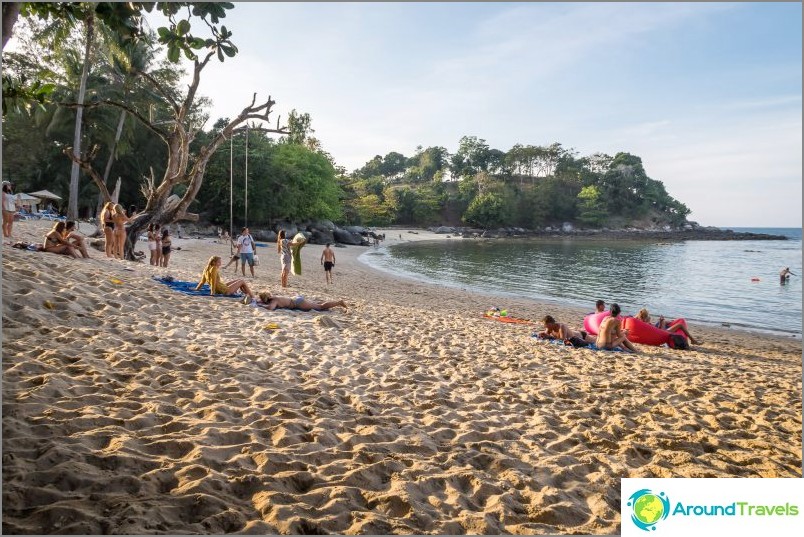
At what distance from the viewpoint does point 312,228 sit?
39.6 m

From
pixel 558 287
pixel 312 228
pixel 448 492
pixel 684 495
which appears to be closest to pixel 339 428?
pixel 448 492

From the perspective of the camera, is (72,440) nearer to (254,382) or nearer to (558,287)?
(254,382)

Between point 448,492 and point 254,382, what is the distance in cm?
224

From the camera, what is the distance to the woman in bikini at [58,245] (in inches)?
352

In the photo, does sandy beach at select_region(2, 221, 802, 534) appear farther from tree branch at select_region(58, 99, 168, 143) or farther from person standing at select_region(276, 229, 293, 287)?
person standing at select_region(276, 229, 293, 287)

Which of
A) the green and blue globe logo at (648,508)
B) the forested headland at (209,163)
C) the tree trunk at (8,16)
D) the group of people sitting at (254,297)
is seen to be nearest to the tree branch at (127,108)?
the forested headland at (209,163)

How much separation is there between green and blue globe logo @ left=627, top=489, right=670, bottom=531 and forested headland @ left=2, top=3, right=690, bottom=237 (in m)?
3.21

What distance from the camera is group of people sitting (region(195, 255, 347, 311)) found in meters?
8.05

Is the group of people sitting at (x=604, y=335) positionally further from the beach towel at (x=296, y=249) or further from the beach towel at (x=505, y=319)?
the beach towel at (x=296, y=249)

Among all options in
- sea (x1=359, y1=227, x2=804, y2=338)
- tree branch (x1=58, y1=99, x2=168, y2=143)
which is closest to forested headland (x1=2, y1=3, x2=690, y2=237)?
tree branch (x1=58, y1=99, x2=168, y2=143)

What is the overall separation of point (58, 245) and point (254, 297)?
4.22m

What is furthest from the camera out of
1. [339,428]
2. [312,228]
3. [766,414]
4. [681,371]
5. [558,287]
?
[312,228]

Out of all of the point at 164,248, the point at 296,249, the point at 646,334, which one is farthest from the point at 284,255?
the point at 646,334

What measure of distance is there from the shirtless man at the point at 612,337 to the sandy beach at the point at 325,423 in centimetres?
59
